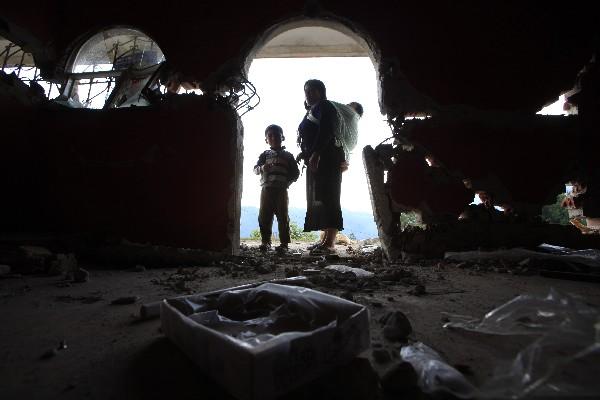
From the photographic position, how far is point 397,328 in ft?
3.67

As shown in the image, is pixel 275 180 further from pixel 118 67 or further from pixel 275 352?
pixel 275 352

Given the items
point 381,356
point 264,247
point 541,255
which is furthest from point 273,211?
point 381,356

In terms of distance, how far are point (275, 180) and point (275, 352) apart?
Answer: 12.3ft

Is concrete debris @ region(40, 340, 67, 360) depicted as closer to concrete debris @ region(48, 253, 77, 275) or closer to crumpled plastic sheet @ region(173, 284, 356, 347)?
crumpled plastic sheet @ region(173, 284, 356, 347)

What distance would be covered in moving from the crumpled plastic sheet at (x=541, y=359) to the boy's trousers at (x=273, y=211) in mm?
3531

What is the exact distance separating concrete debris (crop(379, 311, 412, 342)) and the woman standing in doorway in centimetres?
261

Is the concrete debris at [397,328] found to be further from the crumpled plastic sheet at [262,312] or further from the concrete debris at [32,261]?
the concrete debris at [32,261]

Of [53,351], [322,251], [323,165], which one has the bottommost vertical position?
[53,351]

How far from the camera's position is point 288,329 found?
99 cm

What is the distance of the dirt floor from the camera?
31.8 inches

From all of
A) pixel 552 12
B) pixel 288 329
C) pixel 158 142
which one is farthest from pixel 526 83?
pixel 158 142

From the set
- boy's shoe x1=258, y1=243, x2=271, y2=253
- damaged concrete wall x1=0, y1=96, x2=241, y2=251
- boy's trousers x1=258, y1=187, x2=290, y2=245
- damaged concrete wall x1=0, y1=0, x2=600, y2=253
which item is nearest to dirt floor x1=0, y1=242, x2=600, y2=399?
damaged concrete wall x1=0, y1=96, x2=241, y2=251

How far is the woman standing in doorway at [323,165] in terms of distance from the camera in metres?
3.72

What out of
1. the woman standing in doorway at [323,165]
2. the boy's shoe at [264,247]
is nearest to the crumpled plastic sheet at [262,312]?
the woman standing in doorway at [323,165]
